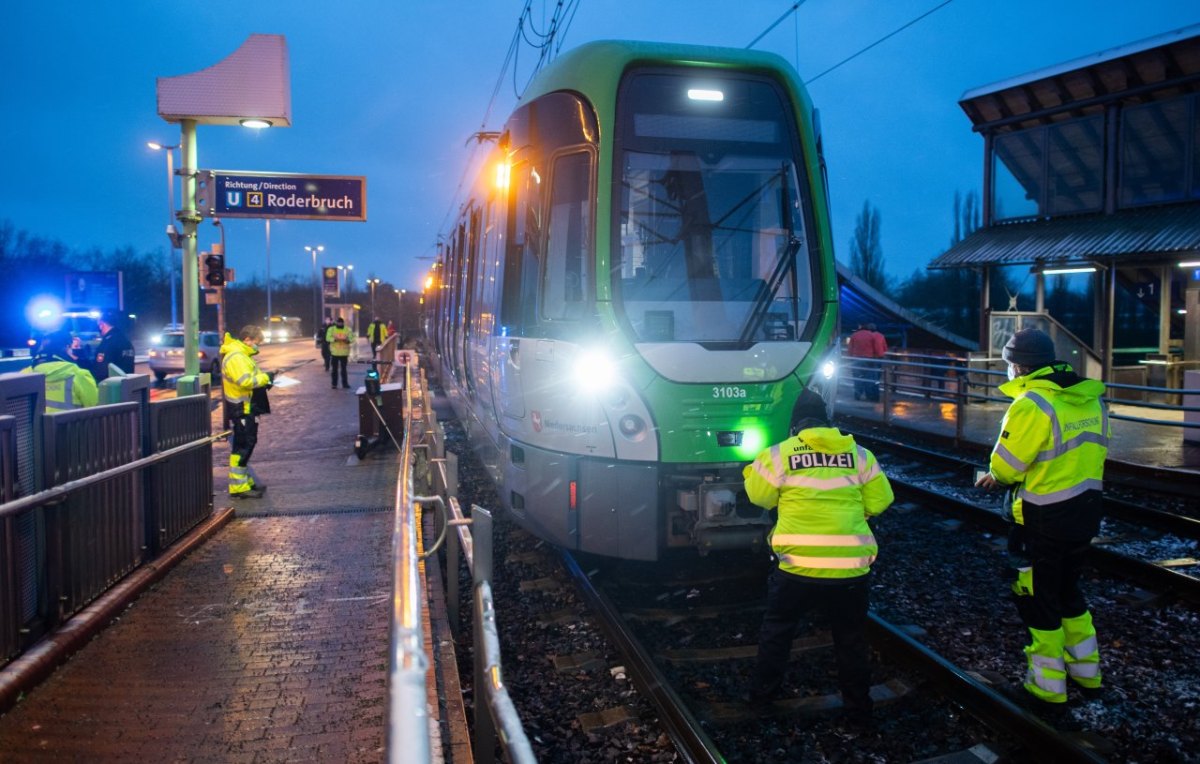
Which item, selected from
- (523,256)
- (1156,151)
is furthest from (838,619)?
(1156,151)

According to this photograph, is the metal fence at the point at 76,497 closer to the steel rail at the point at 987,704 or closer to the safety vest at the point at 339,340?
the steel rail at the point at 987,704

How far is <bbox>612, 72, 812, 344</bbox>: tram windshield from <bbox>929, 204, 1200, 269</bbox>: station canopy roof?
1196 cm

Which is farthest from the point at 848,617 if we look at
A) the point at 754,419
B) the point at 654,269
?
the point at 654,269

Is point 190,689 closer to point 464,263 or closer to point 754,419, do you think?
point 754,419

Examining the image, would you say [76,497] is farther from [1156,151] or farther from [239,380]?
[1156,151]

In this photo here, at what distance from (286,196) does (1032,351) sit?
9730mm

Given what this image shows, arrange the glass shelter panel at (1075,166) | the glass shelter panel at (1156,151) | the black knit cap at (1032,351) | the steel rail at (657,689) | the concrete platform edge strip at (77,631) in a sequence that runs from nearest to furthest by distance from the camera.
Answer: the steel rail at (657,689)
the concrete platform edge strip at (77,631)
the black knit cap at (1032,351)
the glass shelter panel at (1156,151)
the glass shelter panel at (1075,166)

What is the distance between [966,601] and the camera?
6406 millimetres

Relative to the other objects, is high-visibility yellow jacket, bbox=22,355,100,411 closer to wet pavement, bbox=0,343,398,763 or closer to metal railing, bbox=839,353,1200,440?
wet pavement, bbox=0,343,398,763

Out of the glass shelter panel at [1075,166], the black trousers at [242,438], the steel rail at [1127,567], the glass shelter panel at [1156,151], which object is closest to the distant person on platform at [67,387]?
the black trousers at [242,438]

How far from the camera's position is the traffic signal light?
1283cm

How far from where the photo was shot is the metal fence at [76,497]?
15.4 feet

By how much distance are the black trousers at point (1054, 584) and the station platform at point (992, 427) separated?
247 inches

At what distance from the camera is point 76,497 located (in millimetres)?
5434
